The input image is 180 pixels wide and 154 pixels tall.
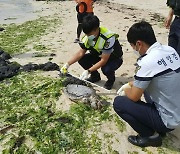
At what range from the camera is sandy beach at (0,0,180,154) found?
3.79m

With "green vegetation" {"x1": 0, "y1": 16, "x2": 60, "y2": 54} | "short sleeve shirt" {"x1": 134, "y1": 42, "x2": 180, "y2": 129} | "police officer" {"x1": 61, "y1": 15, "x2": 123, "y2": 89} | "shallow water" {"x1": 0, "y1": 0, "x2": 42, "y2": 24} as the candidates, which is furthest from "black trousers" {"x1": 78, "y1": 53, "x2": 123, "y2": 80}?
"shallow water" {"x1": 0, "y1": 0, "x2": 42, "y2": 24}

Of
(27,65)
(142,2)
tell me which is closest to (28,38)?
(27,65)

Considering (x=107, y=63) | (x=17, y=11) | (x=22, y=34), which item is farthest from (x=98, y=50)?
(x=17, y=11)

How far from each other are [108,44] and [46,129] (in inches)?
65.6

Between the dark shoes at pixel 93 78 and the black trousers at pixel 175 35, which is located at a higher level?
the black trousers at pixel 175 35

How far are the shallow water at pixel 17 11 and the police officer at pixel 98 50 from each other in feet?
26.1

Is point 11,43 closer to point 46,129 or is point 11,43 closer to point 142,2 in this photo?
point 46,129

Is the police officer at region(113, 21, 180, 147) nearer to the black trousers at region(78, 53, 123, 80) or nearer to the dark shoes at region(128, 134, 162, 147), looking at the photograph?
the dark shoes at region(128, 134, 162, 147)

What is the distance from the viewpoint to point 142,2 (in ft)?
55.2

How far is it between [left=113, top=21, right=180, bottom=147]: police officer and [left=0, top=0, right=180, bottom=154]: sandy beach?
0.33 metres

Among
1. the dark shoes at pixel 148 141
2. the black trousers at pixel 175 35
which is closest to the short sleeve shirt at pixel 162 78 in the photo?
the dark shoes at pixel 148 141

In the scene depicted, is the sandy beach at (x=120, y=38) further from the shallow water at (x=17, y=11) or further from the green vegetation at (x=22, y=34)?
the shallow water at (x=17, y=11)

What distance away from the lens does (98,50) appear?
488 cm

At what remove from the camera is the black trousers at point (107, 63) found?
4965 mm
